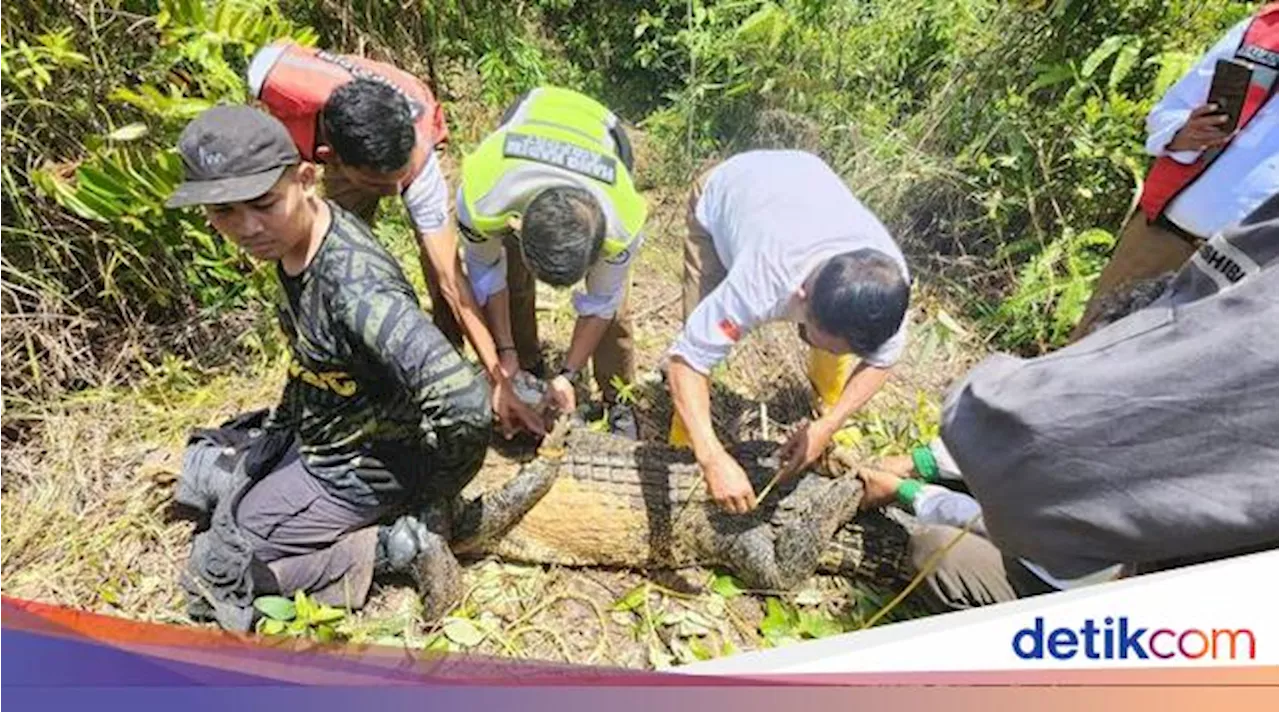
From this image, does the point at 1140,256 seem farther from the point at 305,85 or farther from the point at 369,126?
the point at 305,85

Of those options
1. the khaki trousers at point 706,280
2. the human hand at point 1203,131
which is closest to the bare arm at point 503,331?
the khaki trousers at point 706,280

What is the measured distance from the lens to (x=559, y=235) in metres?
2.70

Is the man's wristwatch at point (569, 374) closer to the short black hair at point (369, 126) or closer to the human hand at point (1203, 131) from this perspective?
the short black hair at point (369, 126)

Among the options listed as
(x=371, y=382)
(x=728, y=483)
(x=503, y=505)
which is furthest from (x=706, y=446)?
(x=371, y=382)

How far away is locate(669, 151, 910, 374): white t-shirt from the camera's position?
9.30 feet

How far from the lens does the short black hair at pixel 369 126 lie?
299 cm

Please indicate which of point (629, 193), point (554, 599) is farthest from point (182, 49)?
point (554, 599)

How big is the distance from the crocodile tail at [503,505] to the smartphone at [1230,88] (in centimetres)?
221

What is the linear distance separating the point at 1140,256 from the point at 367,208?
266 centimetres

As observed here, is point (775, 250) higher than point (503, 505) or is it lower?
higher

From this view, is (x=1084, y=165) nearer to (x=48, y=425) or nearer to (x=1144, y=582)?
(x=1144, y=582)

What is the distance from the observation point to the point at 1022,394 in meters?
1.60

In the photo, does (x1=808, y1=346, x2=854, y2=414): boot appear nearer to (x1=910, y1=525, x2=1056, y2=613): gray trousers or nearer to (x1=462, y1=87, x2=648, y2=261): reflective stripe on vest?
(x1=910, y1=525, x2=1056, y2=613): gray trousers

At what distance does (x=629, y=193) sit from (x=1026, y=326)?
2022 millimetres
